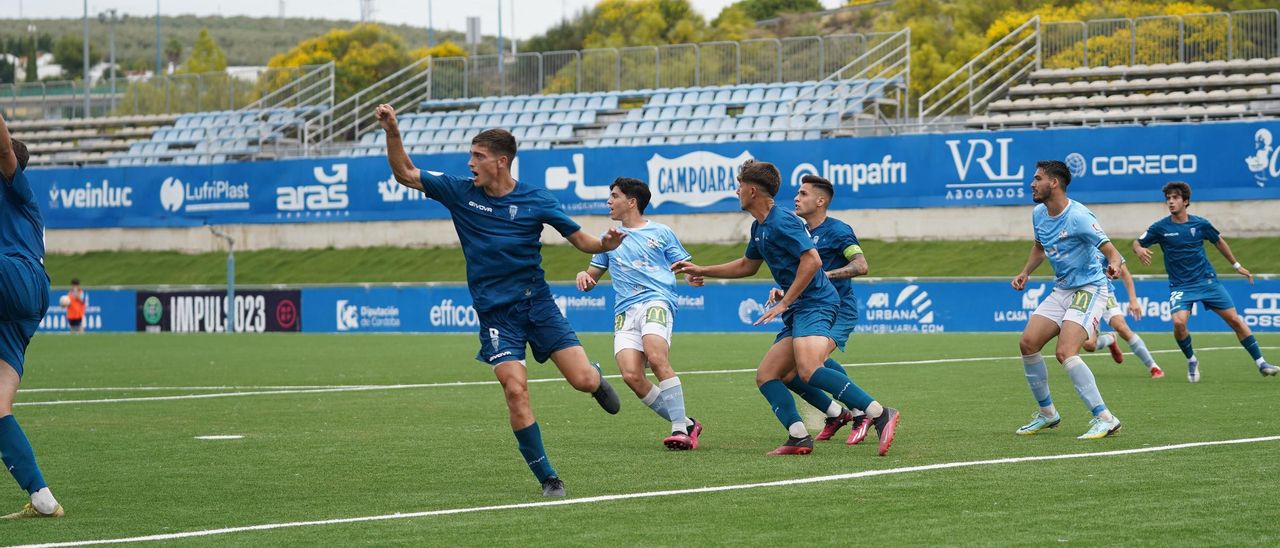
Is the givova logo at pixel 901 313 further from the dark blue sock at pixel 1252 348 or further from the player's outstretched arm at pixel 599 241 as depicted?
the player's outstretched arm at pixel 599 241

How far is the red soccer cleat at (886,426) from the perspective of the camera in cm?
1008

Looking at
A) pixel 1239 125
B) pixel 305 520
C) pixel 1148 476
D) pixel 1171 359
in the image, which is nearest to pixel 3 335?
pixel 305 520

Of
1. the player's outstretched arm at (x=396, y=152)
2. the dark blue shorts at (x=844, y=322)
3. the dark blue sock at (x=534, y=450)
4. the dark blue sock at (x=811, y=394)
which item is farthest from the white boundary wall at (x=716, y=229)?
the player's outstretched arm at (x=396, y=152)

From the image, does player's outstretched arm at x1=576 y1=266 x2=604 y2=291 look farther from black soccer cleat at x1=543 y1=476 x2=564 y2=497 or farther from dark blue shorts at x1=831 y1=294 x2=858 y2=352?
black soccer cleat at x1=543 y1=476 x2=564 y2=497

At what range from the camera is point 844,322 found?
11.4 m

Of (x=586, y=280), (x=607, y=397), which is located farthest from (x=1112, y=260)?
(x=607, y=397)

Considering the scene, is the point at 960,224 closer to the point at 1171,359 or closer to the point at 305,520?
the point at 1171,359

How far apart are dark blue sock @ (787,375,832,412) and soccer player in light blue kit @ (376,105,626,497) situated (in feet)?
8.41

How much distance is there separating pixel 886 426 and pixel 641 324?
97.4 inches

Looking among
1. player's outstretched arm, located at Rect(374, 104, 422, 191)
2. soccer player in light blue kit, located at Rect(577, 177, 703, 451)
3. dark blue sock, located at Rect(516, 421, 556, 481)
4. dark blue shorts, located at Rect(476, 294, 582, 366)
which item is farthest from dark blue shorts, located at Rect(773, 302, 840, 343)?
player's outstretched arm, located at Rect(374, 104, 422, 191)

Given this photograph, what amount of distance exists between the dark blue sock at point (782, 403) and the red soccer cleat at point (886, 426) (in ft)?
1.98

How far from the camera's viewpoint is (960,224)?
37969 millimetres

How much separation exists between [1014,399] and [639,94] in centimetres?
3193

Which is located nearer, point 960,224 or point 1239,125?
point 1239,125
